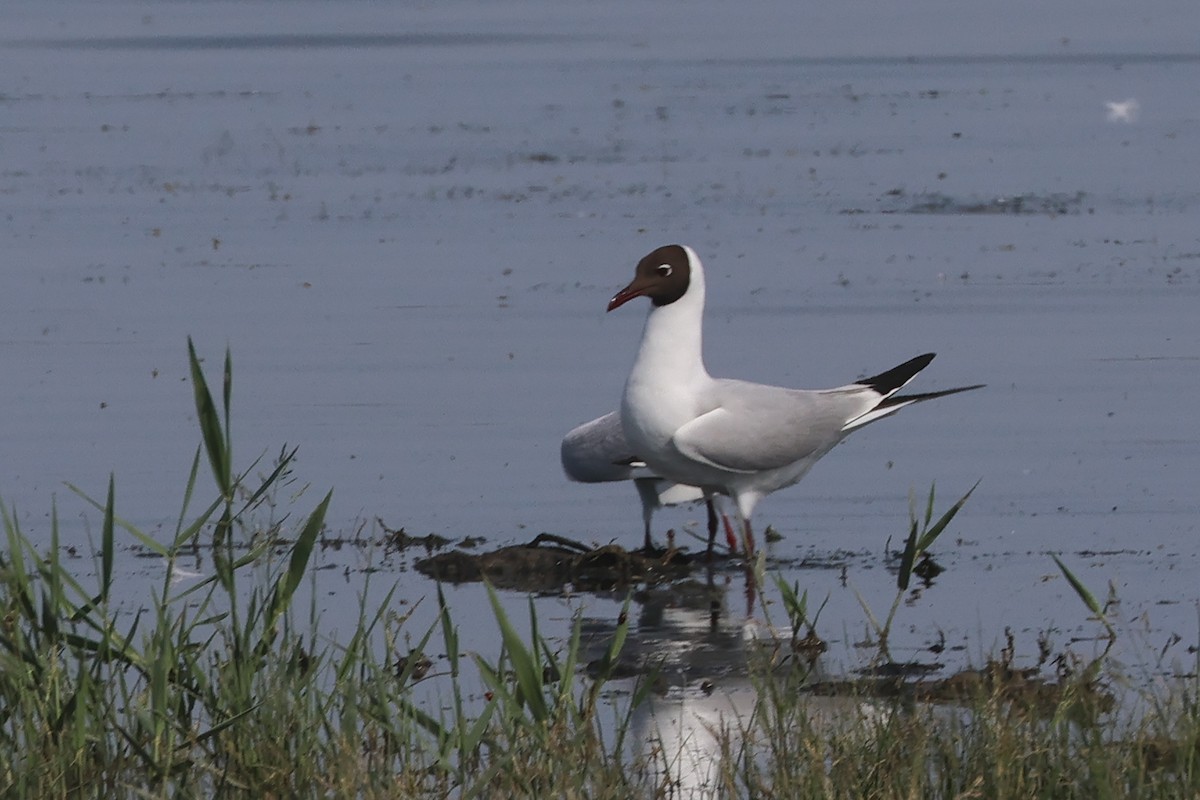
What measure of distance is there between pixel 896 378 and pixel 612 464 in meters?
1.27

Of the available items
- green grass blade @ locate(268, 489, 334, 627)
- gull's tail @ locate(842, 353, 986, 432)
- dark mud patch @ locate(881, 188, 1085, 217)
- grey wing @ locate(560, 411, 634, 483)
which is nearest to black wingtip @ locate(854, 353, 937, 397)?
gull's tail @ locate(842, 353, 986, 432)

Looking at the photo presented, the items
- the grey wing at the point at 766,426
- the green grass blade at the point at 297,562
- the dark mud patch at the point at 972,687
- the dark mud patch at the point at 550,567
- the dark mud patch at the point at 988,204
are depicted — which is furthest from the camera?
the dark mud patch at the point at 988,204

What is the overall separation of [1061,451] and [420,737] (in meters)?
5.55

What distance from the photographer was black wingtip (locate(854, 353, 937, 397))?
9820 millimetres

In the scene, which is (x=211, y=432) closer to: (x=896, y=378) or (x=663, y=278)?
(x=663, y=278)

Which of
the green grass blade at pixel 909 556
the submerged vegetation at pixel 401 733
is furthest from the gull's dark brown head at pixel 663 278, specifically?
the submerged vegetation at pixel 401 733

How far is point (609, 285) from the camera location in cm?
1485

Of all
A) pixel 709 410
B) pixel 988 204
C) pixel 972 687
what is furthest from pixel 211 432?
pixel 988 204

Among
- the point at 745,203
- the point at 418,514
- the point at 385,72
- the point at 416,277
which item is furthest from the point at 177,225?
the point at 385,72

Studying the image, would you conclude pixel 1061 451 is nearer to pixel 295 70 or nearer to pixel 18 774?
pixel 18 774

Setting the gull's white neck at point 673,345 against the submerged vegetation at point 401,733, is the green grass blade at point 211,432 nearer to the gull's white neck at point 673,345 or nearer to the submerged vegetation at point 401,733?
the submerged vegetation at point 401,733

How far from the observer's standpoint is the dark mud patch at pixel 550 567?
871 cm

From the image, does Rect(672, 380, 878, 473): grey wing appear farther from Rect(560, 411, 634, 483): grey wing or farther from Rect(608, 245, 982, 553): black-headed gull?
Rect(560, 411, 634, 483): grey wing

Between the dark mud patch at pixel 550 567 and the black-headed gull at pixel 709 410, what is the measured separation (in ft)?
1.42
